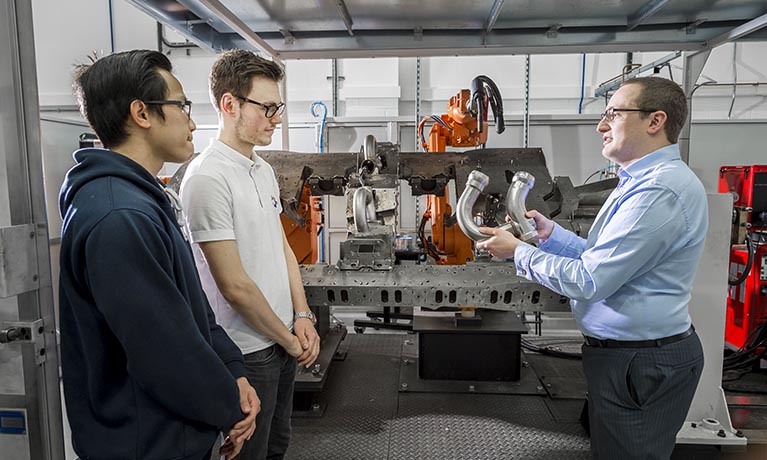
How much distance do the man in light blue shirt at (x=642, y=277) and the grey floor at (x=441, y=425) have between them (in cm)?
94

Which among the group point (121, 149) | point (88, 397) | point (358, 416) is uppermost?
point (121, 149)

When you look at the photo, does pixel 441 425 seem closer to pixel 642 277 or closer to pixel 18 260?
pixel 642 277

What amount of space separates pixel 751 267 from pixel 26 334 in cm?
431

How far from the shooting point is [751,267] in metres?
3.46

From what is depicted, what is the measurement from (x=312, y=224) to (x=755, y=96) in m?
5.48

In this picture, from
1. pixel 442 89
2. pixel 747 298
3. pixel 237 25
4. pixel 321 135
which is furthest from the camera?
pixel 442 89

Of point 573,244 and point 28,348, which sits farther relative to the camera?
point 573,244

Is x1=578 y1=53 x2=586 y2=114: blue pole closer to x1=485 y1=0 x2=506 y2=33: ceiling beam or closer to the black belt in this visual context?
x1=485 y1=0 x2=506 y2=33: ceiling beam

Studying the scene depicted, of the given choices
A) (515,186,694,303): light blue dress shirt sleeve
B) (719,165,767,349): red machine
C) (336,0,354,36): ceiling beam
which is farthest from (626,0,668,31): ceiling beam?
(719,165,767,349): red machine

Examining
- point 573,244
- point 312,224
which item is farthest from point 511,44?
point 312,224

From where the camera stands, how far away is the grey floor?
2.42 m

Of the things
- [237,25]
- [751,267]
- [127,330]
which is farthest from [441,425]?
[751,267]

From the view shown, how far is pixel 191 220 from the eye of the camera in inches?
55.6

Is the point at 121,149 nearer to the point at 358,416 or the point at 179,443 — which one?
the point at 179,443
